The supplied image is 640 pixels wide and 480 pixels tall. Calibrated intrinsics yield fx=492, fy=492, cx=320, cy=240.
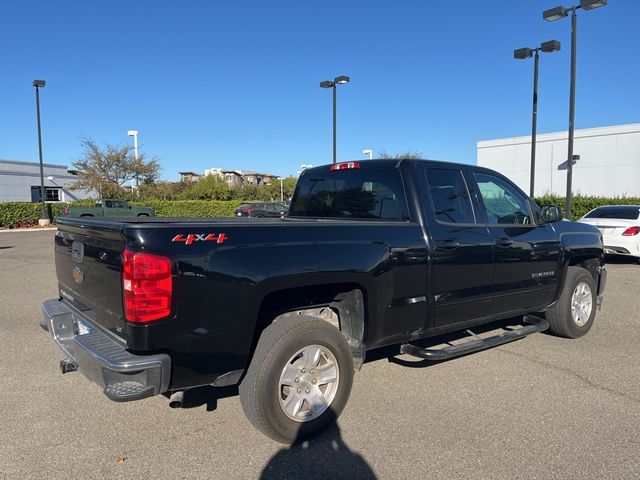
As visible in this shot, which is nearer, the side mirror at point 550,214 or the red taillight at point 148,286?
the red taillight at point 148,286

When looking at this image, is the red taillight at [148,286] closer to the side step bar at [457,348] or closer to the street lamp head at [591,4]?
the side step bar at [457,348]

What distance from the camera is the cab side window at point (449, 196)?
14.2 ft

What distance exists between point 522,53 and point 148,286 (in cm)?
1722

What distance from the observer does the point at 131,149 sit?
3838 centimetres

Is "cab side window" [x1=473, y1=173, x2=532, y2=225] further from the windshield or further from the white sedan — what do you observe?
the white sedan

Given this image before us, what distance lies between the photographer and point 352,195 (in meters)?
4.70

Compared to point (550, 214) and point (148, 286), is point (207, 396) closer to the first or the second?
point (148, 286)

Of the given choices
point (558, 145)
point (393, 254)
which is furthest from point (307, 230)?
point (558, 145)

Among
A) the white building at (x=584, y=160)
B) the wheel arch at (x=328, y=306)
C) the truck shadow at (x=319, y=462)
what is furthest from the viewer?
the white building at (x=584, y=160)

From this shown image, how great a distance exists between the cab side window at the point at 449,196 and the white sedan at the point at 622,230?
27.8 feet

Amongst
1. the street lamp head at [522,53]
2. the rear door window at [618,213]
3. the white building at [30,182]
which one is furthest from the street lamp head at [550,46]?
the white building at [30,182]

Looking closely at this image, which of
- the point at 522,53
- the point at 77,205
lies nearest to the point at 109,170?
the point at 77,205

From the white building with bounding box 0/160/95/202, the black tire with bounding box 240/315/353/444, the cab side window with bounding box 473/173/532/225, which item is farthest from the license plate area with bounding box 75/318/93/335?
the white building with bounding box 0/160/95/202

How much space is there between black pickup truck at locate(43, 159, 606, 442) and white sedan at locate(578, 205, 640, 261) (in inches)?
301
